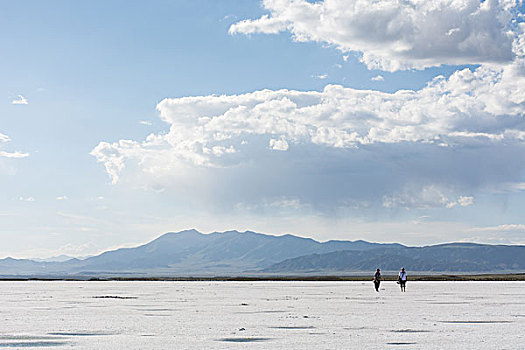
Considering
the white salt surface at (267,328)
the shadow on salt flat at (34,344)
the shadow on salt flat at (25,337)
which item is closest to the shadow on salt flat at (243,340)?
the white salt surface at (267,328)

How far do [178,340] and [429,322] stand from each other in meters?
9.96

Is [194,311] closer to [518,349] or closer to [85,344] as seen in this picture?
[85,344]

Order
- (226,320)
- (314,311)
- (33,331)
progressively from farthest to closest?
1. (314,311)
2. (226,320)
3. (33,331)

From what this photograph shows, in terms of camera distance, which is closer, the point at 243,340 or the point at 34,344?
the point at 34,344

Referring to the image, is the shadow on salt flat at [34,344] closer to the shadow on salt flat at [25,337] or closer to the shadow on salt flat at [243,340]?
the shadow on salt flat at [25,337]

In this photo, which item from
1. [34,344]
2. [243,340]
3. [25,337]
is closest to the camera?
[34,344]

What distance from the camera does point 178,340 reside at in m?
19.1

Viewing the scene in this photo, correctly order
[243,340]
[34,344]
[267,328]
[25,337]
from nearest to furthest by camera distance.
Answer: [34,344] < [243,340] < [25,337] < [267,328]

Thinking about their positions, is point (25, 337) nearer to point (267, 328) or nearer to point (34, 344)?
point (34, 344)

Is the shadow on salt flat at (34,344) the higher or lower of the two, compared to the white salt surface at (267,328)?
lower

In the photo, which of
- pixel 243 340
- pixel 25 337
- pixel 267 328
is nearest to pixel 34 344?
pixel 25 337

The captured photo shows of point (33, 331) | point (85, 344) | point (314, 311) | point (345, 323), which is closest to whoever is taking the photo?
point (85, 344)

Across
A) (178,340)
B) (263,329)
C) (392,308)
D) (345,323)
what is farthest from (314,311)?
(178,340)

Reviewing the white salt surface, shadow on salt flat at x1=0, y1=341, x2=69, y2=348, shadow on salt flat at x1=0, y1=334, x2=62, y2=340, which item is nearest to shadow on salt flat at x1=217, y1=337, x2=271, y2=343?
the white salt surface
